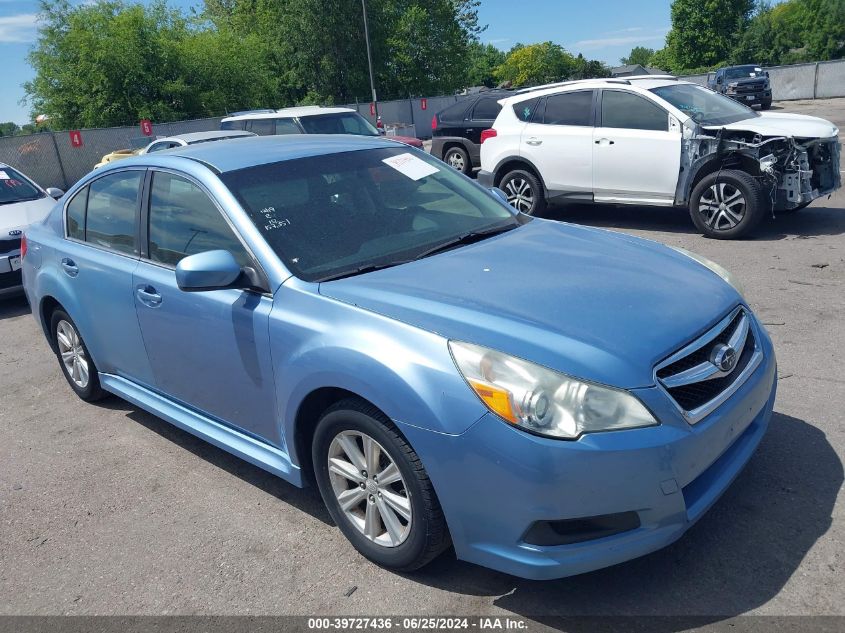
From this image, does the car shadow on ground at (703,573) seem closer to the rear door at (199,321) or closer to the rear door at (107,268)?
the rear door at (199,321)

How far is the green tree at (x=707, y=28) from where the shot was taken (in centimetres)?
7569

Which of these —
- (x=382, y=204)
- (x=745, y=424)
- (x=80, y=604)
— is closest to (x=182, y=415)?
(x=80, y=604)

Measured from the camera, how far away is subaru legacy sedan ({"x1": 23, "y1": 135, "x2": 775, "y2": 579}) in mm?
2545

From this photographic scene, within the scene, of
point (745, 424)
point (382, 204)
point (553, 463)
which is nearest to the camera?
point (553, 463)

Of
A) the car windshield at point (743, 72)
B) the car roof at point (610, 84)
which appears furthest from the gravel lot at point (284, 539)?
the car windshield at point (743, 72)

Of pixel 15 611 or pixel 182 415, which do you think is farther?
pixel 182 415

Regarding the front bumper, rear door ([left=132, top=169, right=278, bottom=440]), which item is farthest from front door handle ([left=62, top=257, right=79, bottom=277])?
the front bumper

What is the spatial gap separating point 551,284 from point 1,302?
8.05 m

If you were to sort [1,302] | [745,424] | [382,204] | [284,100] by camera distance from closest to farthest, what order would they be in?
[745,424], [382,204], [1,302], [284,100]

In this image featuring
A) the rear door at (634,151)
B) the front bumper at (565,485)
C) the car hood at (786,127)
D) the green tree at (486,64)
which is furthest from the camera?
the green tree at (486,64)

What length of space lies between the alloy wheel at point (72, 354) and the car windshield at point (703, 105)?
681 cm

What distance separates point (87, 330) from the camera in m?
4.68

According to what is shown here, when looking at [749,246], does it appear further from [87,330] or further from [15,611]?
[15,611]

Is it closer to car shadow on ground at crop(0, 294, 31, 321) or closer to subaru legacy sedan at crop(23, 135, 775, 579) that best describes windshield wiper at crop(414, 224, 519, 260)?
subaru legacy sedan at crop(23, 135, 775, 579)
